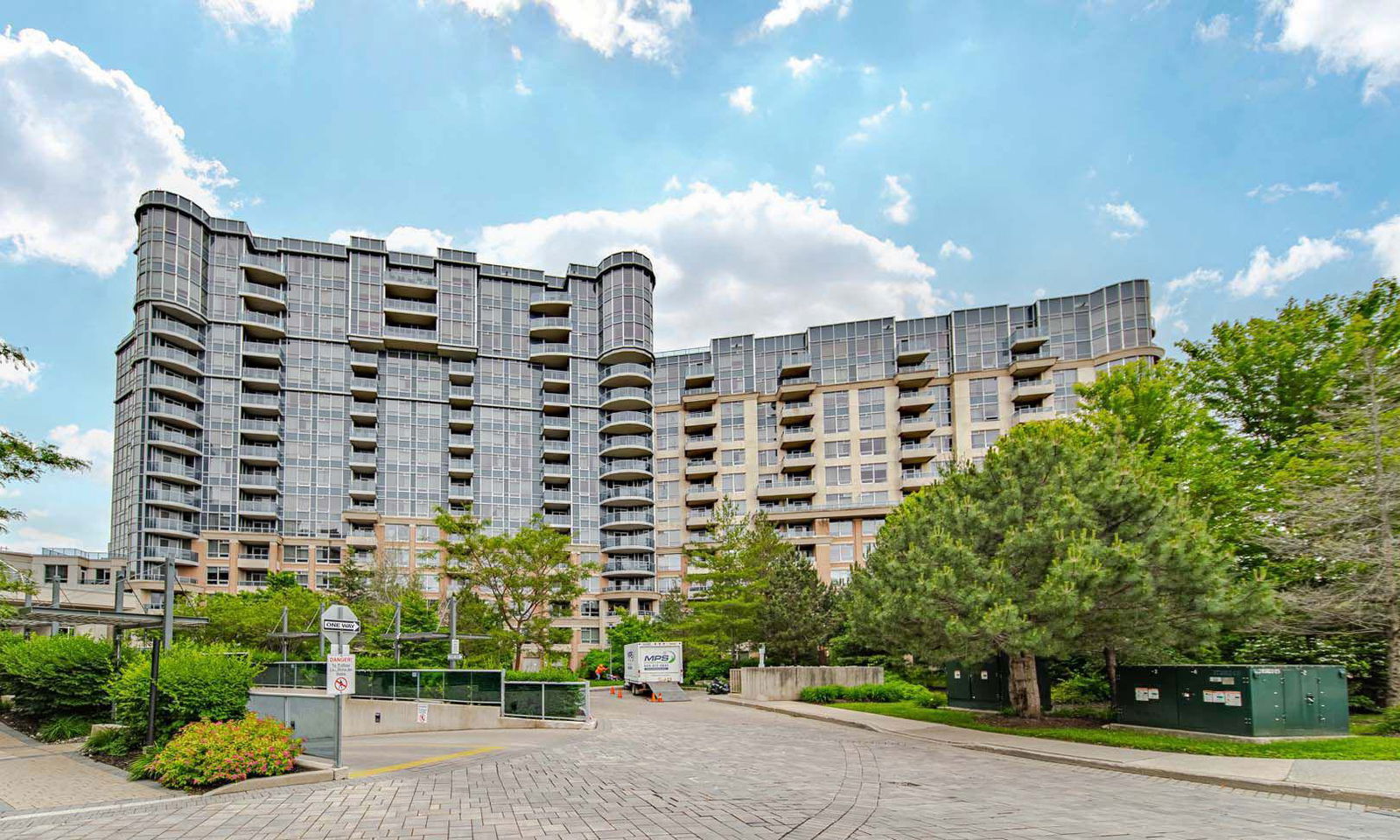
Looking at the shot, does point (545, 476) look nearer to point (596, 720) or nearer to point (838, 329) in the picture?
point (838, 329)

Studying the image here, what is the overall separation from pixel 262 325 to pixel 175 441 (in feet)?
42.3

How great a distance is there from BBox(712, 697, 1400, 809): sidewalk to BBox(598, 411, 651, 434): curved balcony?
65980 millimetres

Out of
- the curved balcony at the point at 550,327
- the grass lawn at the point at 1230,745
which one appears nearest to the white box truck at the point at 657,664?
the grass lawn at the point at 1230,745

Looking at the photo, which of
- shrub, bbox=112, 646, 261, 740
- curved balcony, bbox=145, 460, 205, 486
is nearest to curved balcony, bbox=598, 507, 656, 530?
curved balcony, bbox=145, 460, 205, 486

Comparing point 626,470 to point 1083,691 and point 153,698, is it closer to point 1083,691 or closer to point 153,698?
point 1083,691

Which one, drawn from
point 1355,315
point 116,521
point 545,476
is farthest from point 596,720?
point 116,521

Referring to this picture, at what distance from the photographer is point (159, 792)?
13633 millimetres

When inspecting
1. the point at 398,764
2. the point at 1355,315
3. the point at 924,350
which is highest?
the point at 924,350

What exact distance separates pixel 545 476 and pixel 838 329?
1271 inches

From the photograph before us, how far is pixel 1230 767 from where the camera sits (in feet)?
53.2

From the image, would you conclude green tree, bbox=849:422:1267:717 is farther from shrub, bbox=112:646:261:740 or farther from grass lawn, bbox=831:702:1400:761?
shrub, bbox=112:646:261:740

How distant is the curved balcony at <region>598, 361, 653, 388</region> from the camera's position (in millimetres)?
89438

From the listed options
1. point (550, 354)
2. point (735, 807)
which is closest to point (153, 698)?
point (735, 807)

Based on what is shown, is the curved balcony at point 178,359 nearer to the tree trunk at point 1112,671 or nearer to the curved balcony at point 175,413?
the curved balcony at point 175,413
